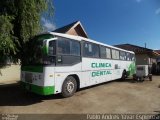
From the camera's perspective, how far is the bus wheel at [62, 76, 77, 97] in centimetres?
859

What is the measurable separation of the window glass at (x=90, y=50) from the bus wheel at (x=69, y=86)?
1.72m

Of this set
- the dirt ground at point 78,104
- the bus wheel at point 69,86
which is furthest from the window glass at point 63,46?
the dirt ground at point 78,104

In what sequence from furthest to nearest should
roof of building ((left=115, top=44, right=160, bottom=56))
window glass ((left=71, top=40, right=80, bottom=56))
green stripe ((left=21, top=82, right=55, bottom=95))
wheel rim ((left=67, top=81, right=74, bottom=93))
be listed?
roof of building ((left=115, top=44, right=160, bottom=56))
window glass ((left=71, top=40, right=80, bottom=56))
wheel rim ((left=67, top=81, right=74, bottom=93))
green stripe ((left=21, top=82, right=55, bottom=95))

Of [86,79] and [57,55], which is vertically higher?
[57,55]

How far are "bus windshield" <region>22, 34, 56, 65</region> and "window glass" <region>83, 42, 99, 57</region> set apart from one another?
2.59 m

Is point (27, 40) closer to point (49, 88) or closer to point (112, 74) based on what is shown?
point (49, 88)

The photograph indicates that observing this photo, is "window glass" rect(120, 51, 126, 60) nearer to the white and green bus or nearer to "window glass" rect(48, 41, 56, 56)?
the white and green bus

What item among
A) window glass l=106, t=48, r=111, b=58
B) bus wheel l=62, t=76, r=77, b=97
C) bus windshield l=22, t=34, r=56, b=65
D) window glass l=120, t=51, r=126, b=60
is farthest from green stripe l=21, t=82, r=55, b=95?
window glass l=120, t=51, r=126, b=60

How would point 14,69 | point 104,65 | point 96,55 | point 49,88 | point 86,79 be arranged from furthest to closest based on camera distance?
1. point 14,69
2. point 104,65
3. point 96,55
4. point 86,79
5. point 49,88

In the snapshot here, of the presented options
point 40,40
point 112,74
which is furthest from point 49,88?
point 112,74

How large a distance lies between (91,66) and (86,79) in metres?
0.85

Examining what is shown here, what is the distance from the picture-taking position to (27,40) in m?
9.06

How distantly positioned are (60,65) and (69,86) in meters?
1.25

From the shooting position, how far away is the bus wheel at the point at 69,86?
859cm
